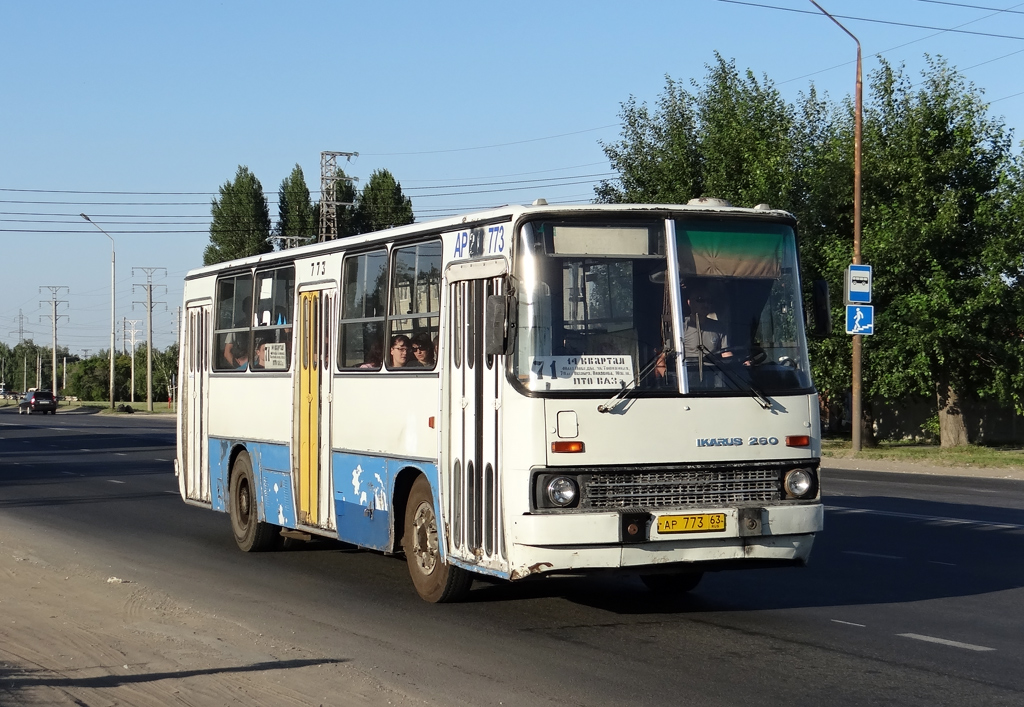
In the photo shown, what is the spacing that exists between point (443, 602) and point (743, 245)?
3.45 metres

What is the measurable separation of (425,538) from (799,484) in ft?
9.46

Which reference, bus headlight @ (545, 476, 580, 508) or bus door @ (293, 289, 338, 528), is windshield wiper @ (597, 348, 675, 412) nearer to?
bus headlight @ (545, 476, 580, 508)

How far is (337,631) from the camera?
925 cm

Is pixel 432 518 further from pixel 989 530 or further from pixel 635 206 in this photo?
pixel 989 530

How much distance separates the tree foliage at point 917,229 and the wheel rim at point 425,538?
79.1 ft

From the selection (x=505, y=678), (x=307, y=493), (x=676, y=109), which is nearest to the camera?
(x=505, y=678)

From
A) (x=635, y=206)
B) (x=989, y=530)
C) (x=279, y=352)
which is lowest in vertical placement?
(x=989, y=530)

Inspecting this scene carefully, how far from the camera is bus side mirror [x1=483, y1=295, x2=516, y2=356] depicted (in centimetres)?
907

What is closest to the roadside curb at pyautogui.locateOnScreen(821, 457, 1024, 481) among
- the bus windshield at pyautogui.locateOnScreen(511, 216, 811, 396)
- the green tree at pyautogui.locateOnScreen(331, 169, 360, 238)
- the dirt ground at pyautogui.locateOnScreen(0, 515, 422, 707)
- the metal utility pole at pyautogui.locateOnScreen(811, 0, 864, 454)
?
the metal utility pole at pyautogui.locateOnScreen(811, 0, 864, 454)

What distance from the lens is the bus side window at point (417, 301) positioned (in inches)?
415

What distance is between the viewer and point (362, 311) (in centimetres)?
1174

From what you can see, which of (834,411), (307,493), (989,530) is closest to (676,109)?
(834,411)

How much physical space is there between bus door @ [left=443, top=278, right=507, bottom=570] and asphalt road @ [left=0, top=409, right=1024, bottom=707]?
598 millimetres

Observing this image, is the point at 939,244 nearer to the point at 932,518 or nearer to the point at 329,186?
the point at 932,518
